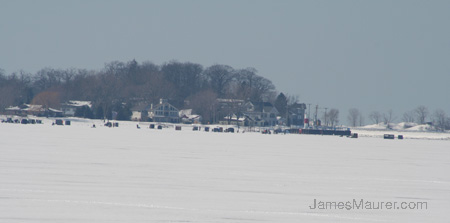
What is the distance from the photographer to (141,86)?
153000 mm

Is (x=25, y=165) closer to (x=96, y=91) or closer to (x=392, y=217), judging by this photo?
(x=392, y=217)

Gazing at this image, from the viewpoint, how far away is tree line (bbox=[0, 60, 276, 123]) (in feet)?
438

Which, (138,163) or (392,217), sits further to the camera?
(138,163)

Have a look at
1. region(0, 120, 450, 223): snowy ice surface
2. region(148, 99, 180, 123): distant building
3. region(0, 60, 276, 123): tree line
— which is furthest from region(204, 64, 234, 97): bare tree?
region(0, 120, 450, 223): snowy ice surface

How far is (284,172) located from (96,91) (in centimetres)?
11292

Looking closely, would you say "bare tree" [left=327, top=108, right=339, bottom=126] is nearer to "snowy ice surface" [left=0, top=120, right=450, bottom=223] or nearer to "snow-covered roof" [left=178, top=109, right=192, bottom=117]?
"snow-covered roof" [left=178, top=109, right=192, bottom=117]

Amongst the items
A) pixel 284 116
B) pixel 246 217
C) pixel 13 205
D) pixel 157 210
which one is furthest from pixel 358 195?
pixel 284 116

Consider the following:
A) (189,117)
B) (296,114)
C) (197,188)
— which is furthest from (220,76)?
(197,188)

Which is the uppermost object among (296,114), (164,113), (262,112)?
(296,114)

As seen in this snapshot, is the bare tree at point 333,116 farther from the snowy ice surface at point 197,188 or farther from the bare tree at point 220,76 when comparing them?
the snowy ice surface at point 197,188

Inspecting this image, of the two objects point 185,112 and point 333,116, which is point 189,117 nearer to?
point 185,112

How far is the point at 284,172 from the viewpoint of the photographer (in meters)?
21.7

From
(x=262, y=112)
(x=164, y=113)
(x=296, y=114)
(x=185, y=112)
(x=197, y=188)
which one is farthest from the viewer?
(x=296, y=114)

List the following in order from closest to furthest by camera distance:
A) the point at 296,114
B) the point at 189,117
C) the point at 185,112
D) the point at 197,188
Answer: the point at 197,188 → the point at 189,117 → the point at 185,112 → the point at 296,114
